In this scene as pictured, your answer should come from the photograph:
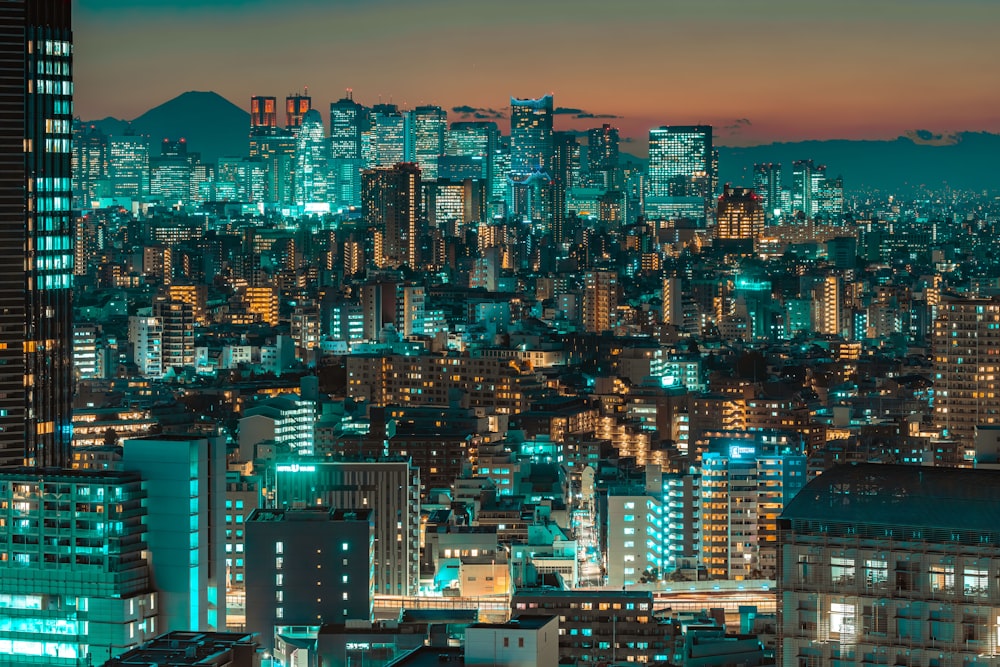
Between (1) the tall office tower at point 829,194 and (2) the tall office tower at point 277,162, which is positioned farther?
(2) the tall office tower at point 277,162

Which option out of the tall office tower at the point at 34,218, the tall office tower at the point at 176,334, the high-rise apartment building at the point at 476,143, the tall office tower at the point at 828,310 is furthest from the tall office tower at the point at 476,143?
the tall office tower at the point at 34,218

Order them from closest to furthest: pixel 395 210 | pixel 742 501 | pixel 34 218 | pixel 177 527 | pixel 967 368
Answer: pixel 177 527
pixel 34 218
pixel 742 501
pixel 967 368
pixel 395 210

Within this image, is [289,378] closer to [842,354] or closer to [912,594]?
[842,354]

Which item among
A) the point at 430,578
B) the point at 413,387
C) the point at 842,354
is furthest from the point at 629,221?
the point at 430,578

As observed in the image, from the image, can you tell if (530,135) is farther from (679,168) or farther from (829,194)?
(829,194)

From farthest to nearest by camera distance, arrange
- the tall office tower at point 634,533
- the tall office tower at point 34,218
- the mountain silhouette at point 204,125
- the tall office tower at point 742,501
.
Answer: the mountain silhouette at point 204,125, the tall office tower at point 742,501, the tall office tower at point 634,533, the tall office tower at point 34,218

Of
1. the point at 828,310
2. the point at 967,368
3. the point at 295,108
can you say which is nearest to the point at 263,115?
the point at 295,108

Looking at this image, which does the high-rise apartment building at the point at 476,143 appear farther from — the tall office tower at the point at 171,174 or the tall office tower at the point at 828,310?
the tall office tower at the point at 828,310

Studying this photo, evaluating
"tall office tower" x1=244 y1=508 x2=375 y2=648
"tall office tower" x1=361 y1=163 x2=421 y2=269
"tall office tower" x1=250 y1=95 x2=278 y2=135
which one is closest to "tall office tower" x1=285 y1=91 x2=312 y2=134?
"tall office tower" x1=250 y1=95 x2=278 y2=135
